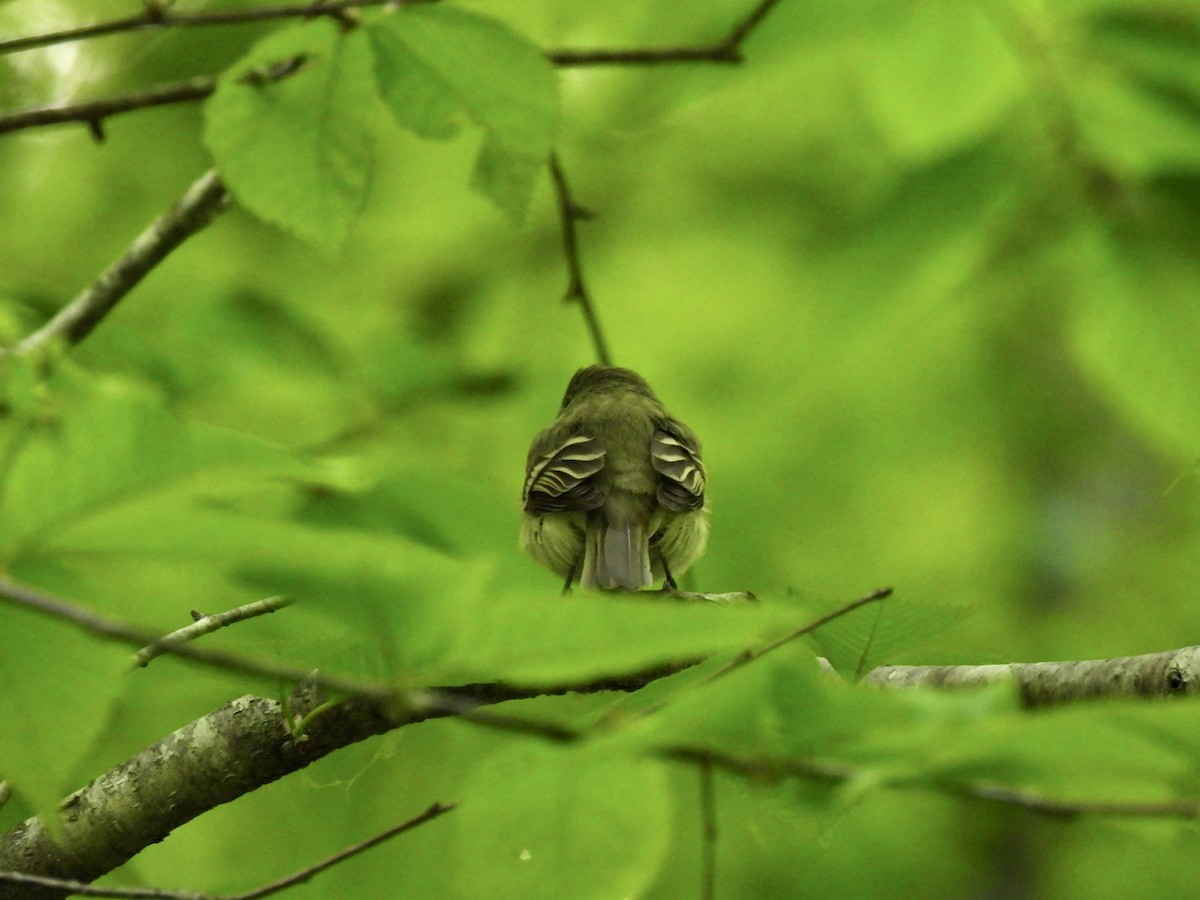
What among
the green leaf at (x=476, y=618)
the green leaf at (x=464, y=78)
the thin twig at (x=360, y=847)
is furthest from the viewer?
the green leaf at (x=464, y=78)

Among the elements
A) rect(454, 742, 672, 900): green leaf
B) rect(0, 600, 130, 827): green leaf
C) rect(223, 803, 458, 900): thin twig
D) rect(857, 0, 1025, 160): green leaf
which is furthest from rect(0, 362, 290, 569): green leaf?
rect(857, 0, 1025, 160): green leaf

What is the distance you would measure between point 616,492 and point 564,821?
3907mm

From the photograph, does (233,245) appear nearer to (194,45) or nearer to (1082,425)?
(194,45)

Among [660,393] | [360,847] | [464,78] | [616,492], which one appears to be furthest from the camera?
[660,393]

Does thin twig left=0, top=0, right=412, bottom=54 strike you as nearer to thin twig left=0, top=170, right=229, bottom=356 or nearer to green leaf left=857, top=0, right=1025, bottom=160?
green leaf left=857, top=0, right=1025, bottom=160

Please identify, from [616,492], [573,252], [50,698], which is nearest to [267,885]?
[50,698]

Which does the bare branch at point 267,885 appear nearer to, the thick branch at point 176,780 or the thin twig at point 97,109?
the thick branch at point 176,780

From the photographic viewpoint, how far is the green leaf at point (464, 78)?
6.53ft

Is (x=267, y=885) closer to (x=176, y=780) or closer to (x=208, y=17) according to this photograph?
(x=176, y=780)

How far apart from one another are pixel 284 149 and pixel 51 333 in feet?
4.60

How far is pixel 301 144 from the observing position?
229 cm

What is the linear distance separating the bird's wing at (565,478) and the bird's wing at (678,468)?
0.25m

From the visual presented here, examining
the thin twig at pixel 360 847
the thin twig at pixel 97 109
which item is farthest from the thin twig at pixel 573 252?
the thin twig at pixel 360 847

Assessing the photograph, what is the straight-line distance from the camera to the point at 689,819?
404 centimetres
